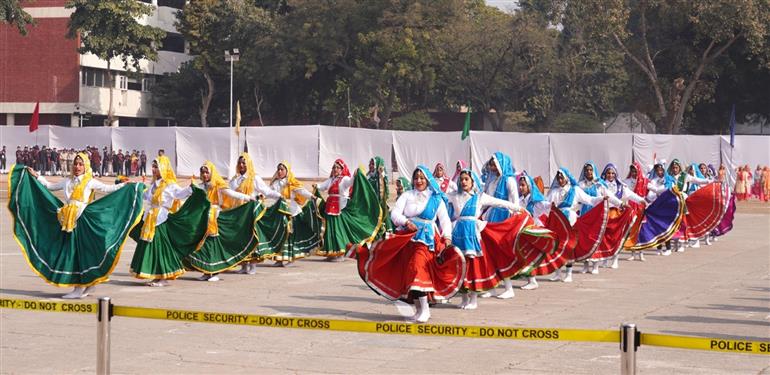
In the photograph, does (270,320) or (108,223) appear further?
(108,223)

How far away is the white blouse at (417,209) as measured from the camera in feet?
42.8

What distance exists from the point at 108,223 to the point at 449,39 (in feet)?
174

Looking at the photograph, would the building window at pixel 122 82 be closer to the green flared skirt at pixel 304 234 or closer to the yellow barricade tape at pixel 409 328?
the green flared skirt at pixel 304 234

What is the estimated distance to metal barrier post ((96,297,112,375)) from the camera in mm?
7797

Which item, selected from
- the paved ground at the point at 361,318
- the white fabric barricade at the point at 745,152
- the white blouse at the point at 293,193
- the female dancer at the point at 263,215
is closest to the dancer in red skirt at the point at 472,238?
the paved ground at the point at 361,318

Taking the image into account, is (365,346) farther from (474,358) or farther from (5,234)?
(5,234)

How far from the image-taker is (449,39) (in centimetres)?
6694

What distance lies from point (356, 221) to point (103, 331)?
13532 mm

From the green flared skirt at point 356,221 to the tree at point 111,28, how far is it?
45.8 m

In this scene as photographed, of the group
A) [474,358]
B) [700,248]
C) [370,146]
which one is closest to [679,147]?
[370,146]

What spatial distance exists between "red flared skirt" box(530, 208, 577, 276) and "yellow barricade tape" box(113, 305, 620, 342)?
8393 millimetres

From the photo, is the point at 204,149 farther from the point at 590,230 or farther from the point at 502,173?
the point at 502,173

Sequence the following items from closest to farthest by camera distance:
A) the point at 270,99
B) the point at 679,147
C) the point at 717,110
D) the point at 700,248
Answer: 1. the point at 700,248
2. the point at 679,147
3. the point at 717,110
4. the point at 270,99

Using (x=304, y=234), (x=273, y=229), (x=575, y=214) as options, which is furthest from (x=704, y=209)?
(x=273, y=229)
